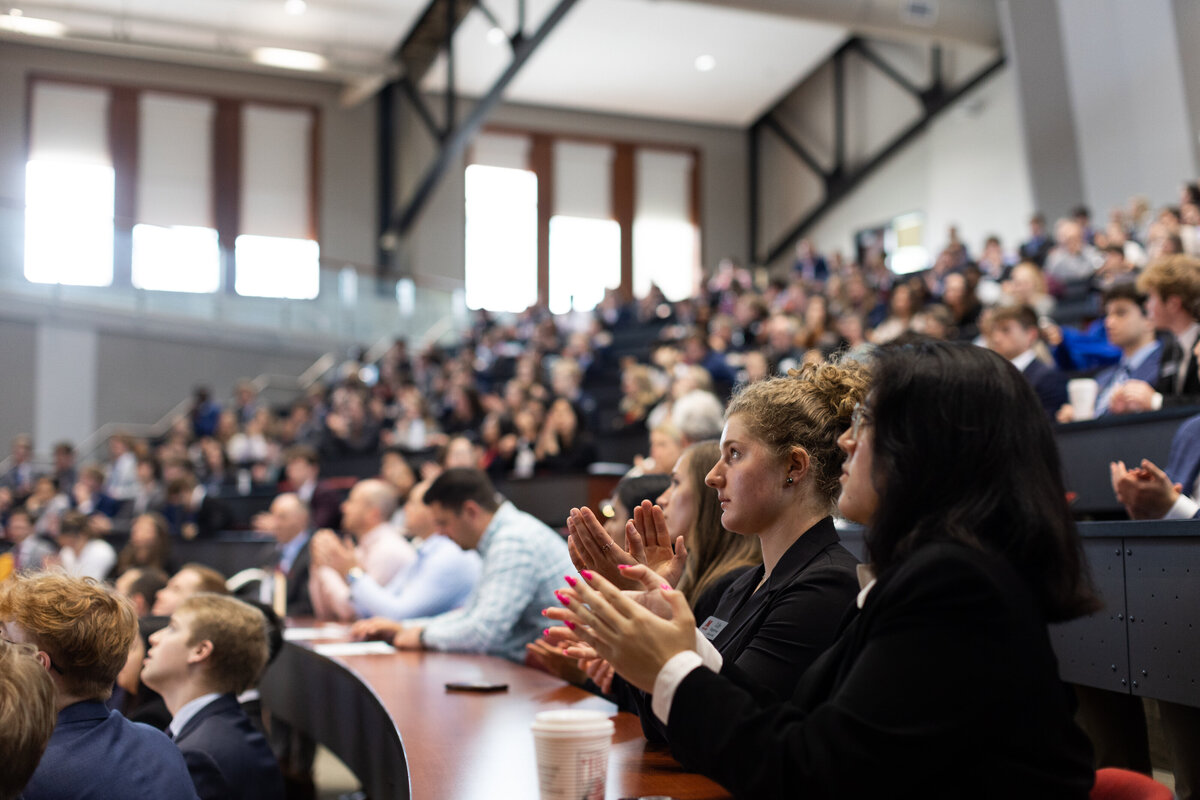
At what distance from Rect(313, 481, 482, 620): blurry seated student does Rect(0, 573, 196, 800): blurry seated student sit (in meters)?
2.18

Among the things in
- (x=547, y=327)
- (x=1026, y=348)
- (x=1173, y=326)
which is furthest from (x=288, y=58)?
(x=1173, y=326)

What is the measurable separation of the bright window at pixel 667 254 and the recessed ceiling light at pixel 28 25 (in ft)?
28.0

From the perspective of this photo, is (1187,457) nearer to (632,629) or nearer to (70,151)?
(632,629)

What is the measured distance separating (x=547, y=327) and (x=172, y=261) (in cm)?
441

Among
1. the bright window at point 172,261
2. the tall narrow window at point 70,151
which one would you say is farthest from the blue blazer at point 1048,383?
the tall narrow window at point 70,151

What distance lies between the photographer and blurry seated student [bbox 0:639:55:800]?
1437mm

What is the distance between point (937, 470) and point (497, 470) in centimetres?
652

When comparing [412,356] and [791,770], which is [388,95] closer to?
[412,356]

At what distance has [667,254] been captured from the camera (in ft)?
59.5

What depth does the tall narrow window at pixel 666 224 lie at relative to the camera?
18.0 m

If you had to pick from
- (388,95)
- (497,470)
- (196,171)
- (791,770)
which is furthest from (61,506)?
(791,770)

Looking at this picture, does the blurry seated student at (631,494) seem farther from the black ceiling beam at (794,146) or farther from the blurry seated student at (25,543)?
the black ceiling beam at (794,146)

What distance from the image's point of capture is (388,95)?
16688 mm

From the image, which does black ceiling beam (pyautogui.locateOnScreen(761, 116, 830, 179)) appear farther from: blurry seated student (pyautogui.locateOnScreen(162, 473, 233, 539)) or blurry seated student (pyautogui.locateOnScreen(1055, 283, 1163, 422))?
blurry seated student (pyautogui.locateOnScreen(1055, 283, 1163, 422))
